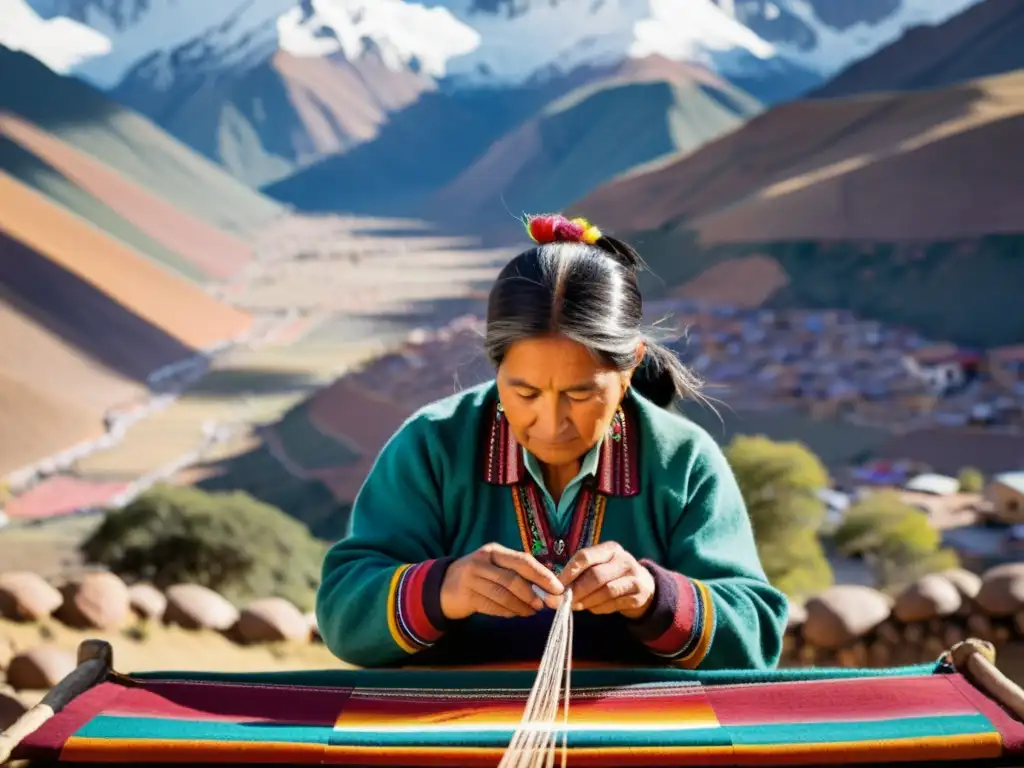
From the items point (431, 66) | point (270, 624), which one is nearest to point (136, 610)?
point (270, 624)

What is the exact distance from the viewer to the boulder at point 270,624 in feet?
13.7

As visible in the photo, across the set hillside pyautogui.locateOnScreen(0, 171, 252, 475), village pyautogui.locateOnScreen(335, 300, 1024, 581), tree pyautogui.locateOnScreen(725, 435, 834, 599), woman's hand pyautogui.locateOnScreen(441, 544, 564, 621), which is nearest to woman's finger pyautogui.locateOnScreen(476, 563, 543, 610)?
woman's hand pyautogui.locateOnScreen(441, 544, 564, 621)

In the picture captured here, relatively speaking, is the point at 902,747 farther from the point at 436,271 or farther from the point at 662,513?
the point at 436,271

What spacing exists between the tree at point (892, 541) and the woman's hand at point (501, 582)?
327 inches

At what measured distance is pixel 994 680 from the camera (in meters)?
1.50

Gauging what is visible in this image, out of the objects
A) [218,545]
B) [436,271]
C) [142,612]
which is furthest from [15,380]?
[436,271]

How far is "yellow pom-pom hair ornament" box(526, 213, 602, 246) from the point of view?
175 centimetres

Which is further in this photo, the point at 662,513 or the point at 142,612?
the point at 142,612

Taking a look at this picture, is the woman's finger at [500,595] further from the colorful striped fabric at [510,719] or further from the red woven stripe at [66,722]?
the red woven stripe at [66,722]

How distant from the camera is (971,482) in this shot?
45.9 ft

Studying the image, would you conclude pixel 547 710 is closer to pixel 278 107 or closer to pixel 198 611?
pixel 198 611

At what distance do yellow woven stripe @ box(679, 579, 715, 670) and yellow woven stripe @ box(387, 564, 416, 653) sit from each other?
0.33 metres

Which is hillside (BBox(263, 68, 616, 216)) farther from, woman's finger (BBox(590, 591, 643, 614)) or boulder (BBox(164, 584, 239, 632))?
woman's finger (BBox(590, 591, 643, 614))

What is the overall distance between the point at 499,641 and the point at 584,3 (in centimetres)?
5391
